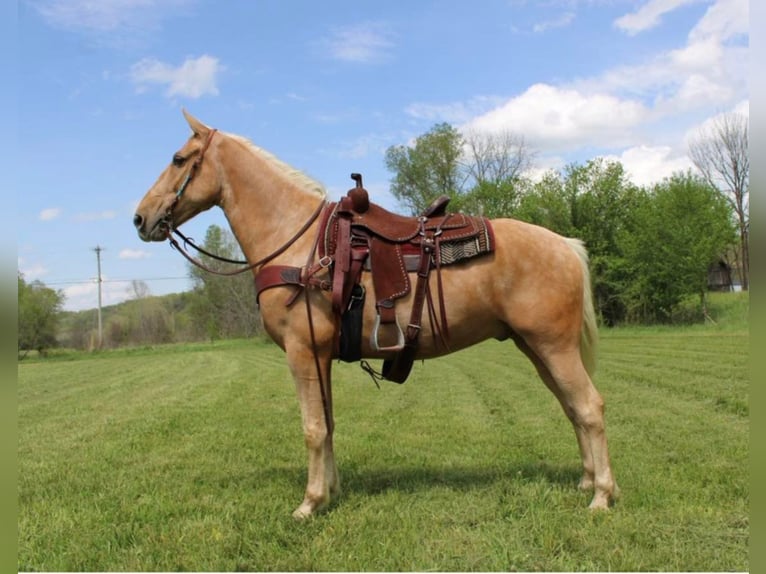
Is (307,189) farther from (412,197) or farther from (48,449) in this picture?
(412,197)

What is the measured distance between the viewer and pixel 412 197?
Result: 148ft

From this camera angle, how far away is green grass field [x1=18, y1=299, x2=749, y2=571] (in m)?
3.46

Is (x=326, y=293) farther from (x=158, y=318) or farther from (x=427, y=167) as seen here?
(x=158, y=318)

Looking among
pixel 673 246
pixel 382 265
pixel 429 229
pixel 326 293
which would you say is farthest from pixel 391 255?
pixel 673 246

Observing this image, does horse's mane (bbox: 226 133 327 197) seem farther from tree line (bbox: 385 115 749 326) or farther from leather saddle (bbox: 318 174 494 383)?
tree line (bbox: 385 115 749 326)

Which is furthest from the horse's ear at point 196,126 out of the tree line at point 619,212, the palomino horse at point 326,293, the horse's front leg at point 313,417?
the tree line at point 619,212

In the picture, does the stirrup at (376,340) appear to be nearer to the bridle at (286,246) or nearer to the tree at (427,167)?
the bridle at (286,246)

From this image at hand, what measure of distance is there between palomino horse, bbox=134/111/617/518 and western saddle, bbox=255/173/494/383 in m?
0.08

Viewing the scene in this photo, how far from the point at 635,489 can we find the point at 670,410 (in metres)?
4.31

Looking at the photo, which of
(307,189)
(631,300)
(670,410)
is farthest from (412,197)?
(307,189)

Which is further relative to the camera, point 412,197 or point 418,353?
point 412,197

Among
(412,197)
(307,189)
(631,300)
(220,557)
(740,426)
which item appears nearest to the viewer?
(220,557)

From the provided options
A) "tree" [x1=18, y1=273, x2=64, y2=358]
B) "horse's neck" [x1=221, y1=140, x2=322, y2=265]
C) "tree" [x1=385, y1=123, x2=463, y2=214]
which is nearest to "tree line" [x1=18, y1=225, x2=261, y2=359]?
"tree" [x1=18, y1=273, x2=64, y2=358]

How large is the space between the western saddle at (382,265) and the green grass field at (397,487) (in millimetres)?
1320
